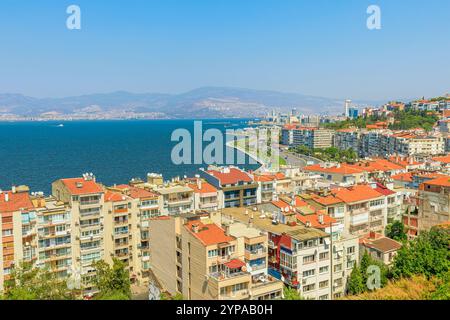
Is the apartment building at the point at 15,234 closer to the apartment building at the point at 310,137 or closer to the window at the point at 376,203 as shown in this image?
the window at the point at 376,203

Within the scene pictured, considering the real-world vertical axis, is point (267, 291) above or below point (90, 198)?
below

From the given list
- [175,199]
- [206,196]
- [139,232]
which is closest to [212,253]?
[139,232]

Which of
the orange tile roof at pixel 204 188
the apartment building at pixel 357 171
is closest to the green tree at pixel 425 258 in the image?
the orange tile roof at pixel 204 188

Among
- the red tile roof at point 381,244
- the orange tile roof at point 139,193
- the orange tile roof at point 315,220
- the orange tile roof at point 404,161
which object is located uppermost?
the orange tile roof at point 139,193

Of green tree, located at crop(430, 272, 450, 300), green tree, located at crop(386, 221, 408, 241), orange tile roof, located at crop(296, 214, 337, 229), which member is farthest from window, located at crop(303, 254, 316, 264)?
green tree, located at crop(430, 272, 450, 300)

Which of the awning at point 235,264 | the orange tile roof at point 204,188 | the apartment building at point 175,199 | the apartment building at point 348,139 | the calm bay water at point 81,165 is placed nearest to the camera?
the awning at point 235,264

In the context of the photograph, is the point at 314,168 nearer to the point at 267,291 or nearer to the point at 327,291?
the point at 327,291
